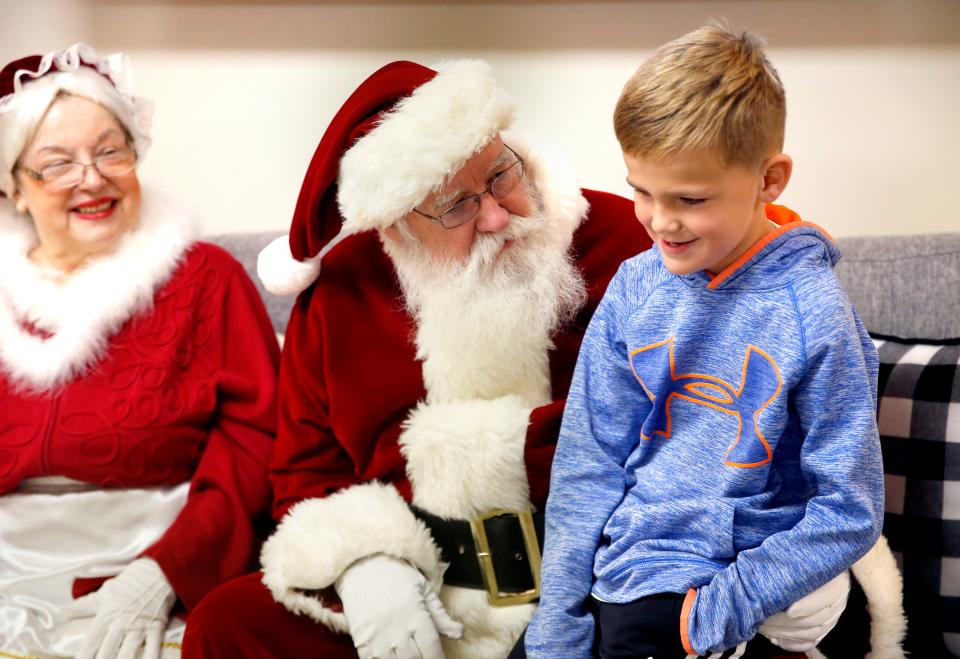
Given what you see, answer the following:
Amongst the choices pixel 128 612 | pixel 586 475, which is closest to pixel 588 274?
pixel 586 475

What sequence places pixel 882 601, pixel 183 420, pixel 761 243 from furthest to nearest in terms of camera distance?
1. pixel 183 420
2. pixel 882 601
3. pixel 761 243

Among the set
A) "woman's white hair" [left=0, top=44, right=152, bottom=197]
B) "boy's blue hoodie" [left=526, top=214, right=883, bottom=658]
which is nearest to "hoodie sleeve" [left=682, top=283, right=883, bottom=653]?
"boy's blue hoodie" [left=526, top=214, right=883, bottom=658]

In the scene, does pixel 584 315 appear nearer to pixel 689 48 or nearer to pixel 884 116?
pixel 689 48

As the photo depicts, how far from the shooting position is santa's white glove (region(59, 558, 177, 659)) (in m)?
1.85

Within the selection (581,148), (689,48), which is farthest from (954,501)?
(581,148)

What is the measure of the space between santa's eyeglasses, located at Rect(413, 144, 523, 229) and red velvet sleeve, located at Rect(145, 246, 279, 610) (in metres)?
0.59

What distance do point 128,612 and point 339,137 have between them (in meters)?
1.01

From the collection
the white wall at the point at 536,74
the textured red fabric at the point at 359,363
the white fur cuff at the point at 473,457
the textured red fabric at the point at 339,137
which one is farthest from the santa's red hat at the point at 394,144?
the white wall at the point at 536,74

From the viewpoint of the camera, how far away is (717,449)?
1370 millimetres

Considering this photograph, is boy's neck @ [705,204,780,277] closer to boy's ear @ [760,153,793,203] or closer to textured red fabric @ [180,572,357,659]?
boy's ear @ [760,153,793,203]

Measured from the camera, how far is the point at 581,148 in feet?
8.23

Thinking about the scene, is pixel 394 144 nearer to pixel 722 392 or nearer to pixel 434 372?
pixel 434 372

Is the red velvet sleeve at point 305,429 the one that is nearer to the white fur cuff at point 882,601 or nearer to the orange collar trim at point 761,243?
the orange collar trim at point 761,243

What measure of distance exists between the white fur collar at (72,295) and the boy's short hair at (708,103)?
1264 millimetres
